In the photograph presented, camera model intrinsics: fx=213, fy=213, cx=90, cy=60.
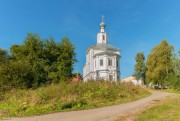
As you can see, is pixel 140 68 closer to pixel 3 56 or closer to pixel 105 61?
pixel 105 61

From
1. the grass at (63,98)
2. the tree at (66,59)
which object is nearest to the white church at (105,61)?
the tree at (66,59)

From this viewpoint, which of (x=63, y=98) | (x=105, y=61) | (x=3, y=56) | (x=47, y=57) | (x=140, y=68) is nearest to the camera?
(x=63, y=98)

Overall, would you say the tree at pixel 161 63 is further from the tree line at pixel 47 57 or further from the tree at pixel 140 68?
the tree line at pixel 47 57

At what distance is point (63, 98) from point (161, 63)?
124 ft

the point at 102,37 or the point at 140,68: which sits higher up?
the point at 102,37

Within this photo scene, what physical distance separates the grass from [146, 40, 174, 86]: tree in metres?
29.1

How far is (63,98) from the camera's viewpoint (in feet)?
44.7

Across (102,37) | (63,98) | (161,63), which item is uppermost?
(102,37)

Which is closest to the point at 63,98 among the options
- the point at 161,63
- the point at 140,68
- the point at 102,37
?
the point at 161,63

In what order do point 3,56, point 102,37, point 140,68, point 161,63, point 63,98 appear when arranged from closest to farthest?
point 63,98
point 3,56
point 161,63
point 102,37
point 140,68

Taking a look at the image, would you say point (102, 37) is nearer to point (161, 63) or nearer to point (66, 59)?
point (161, 63)

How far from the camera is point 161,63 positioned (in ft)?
154

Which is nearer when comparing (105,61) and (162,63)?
(162,63)

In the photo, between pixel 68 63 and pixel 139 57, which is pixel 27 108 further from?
pixel 139 57
